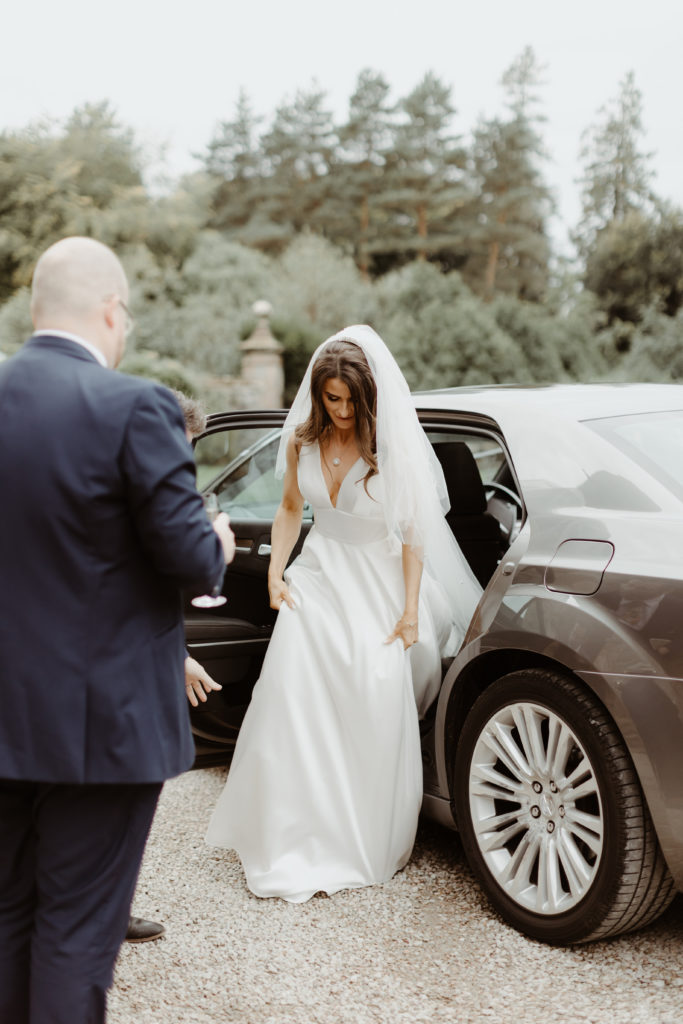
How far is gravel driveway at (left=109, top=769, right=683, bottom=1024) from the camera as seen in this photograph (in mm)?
2725

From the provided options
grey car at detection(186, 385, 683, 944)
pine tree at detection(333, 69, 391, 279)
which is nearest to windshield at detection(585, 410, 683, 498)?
grey car at detection(186, 385, 683, 944)

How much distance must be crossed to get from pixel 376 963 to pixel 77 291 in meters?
2.13

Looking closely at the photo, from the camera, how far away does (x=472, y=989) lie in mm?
2826

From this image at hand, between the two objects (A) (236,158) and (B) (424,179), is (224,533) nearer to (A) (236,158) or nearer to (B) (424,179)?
(B) (424,179)

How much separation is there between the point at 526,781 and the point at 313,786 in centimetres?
84

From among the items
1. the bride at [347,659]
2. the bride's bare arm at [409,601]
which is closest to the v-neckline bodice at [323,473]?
the bride at [347,659]

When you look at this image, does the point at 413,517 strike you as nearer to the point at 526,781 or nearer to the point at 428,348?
the point at 526,781

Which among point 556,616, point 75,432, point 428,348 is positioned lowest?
point 428,348

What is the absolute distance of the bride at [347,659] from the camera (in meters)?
3.54

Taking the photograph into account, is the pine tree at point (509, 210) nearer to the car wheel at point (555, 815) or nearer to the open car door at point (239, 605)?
the open car door at point (239, 605)

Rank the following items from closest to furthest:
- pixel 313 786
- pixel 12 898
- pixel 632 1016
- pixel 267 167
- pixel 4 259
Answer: pixel 12 898, pixel 632 1016, pixel 313 786, pixel 4 259, pixel 267 167

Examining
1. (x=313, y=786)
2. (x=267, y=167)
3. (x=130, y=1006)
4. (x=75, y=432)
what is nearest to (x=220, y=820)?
(x=313, y=786)

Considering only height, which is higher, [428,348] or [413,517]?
[413,517]

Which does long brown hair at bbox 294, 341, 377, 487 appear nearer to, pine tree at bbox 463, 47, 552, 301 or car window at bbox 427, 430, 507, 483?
car window at bbox 427, 430, 507, 483
